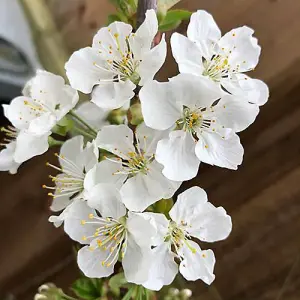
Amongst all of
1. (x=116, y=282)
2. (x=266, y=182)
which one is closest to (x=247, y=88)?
(x=116, y=282)

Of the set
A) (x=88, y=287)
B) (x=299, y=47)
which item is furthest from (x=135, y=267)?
(x=299, y=47)

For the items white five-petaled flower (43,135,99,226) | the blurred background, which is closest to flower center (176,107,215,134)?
white five-petaled flower (43,135,99,226)

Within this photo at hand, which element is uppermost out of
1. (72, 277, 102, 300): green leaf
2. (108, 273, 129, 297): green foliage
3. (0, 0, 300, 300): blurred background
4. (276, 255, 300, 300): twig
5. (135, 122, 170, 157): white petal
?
(135, 122, 170, 157): white petal

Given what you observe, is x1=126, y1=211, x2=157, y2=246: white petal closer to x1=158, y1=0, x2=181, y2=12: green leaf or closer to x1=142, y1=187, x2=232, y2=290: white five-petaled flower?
x1=142, y1=187, x2=232, y2=290: white five-petaled flower

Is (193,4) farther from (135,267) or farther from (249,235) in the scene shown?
(135,267)

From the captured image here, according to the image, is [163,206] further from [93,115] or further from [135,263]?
[93,115]
